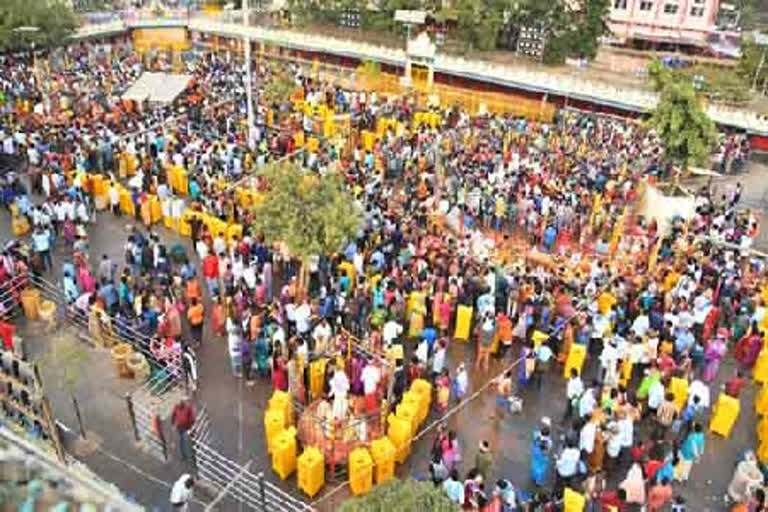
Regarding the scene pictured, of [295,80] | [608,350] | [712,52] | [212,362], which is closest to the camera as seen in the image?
[608,350]

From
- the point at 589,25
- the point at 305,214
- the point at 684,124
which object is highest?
the point at 589,25

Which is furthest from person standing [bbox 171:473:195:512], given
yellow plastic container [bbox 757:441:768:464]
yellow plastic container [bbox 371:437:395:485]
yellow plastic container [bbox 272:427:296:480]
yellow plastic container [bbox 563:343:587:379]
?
yellow plastic container [bbox 757:441:768:464]

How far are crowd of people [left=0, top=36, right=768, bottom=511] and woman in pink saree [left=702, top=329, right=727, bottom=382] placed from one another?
0.17 feet

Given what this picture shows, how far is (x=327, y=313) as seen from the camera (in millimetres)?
14047

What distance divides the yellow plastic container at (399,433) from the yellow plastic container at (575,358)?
12.4 feet

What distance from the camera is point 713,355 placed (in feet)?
43.9

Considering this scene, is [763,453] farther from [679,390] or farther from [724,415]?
[679,390]

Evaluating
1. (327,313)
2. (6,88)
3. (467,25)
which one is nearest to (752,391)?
(327,313)

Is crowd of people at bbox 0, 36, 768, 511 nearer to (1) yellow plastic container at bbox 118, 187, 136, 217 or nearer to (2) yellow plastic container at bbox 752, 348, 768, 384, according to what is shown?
(1) yellow plastic container at bbox 118, 187, 136, 217

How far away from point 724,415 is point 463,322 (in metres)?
4.96

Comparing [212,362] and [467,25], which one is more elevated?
[467,25]

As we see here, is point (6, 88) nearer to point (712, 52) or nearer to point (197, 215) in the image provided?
point (197, 215)

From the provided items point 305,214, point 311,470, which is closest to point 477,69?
point 305,214

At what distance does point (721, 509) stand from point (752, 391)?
357 cm
